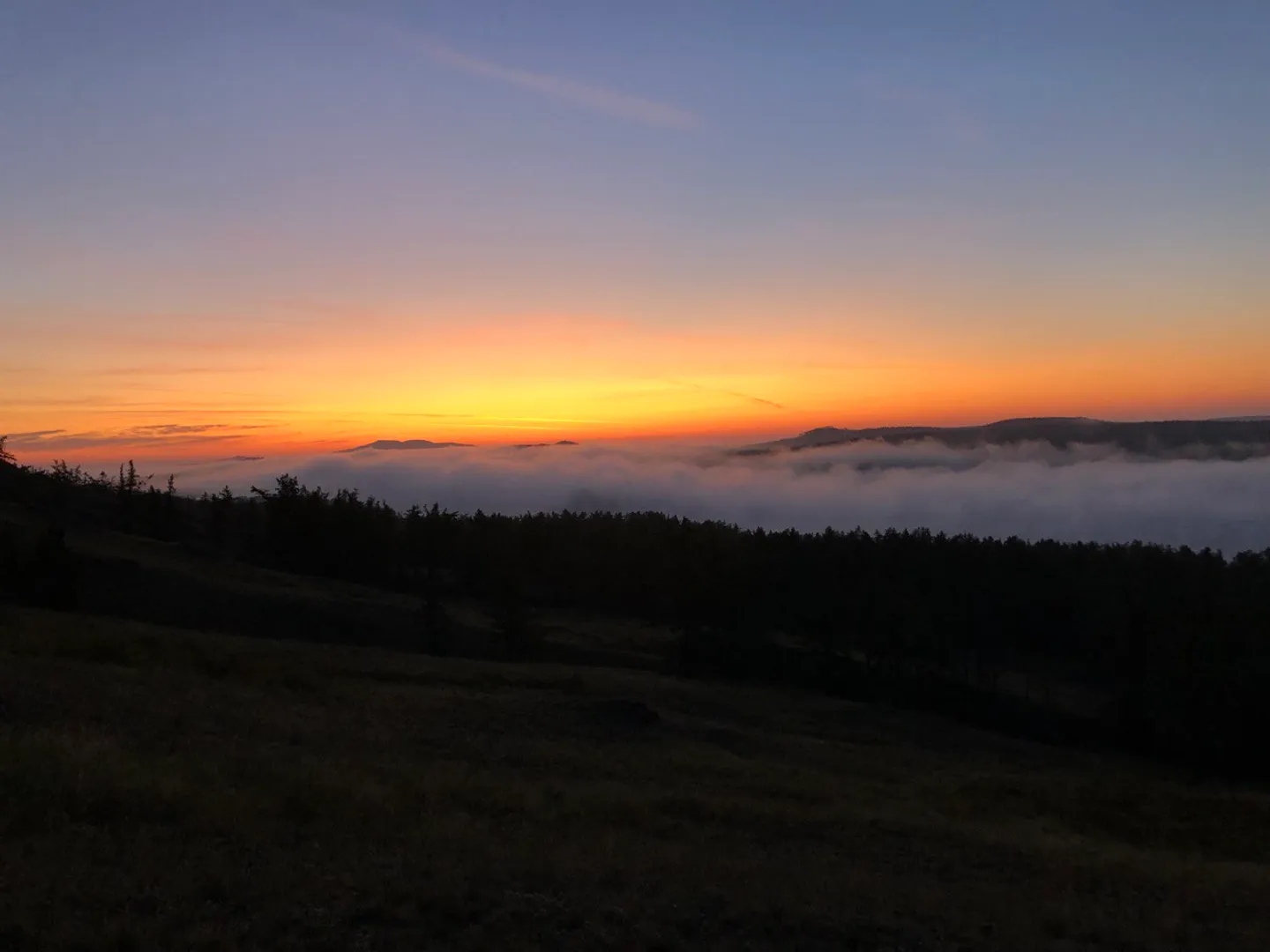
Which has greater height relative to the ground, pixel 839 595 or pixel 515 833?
pixel 515 833

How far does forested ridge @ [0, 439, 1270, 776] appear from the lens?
165 feet

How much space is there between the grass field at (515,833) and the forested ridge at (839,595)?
24.1 meters

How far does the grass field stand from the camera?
362 inches

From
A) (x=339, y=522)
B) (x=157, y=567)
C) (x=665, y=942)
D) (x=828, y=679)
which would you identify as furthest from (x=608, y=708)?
(x=339, y=522)

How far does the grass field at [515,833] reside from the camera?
30.2 ft

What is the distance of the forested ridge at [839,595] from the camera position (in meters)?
50.3

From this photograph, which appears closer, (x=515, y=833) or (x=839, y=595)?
(x=515, y=833)

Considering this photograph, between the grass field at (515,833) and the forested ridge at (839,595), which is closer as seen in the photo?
the grass field at (515,833)

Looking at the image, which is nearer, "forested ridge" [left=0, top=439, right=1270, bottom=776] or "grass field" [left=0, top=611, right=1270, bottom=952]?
"grass field" [left=0, top=611, right=1270, bottom=952]

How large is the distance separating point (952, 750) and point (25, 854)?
3712cm

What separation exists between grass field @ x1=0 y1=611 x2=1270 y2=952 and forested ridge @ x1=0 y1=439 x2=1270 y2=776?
947 inches

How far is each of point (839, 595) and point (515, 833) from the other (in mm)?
56792

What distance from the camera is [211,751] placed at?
16.1 metres

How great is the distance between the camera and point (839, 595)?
67812 mm
